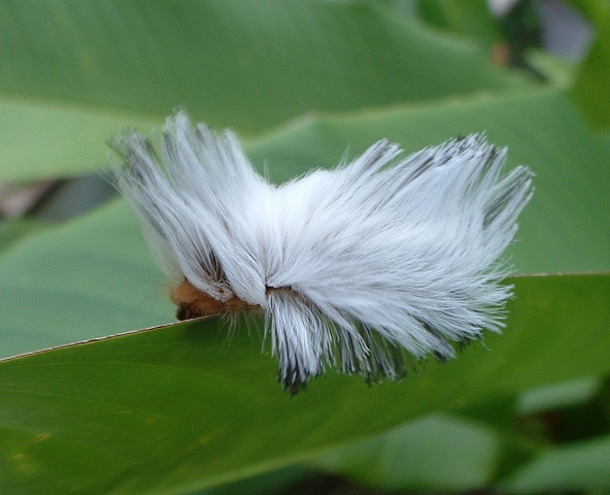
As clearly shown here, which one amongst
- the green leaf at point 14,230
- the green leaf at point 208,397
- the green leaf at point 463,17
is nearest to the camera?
the green leaf at point 208,397

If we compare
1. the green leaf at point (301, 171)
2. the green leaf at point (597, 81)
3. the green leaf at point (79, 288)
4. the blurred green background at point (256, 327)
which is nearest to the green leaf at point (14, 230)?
the blurred green background at point (256, 327)

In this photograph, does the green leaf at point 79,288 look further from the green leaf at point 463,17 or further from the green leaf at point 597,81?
the green leaf at point 463,17

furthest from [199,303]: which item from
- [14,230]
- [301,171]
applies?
[14,230]

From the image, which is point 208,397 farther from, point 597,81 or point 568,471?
point 597,81

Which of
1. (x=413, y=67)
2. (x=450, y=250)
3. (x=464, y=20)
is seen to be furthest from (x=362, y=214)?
(x=464, y=20)

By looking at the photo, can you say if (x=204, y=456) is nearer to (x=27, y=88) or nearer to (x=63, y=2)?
(x=27, y=88)

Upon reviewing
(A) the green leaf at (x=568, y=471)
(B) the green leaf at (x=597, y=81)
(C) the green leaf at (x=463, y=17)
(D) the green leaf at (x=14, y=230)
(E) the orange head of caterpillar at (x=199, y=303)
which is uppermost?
(C) the green leaf at (x=463, y=17)

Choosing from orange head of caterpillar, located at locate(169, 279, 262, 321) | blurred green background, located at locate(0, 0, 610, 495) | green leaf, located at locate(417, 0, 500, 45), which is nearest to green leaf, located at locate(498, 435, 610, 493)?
blurred green background, located at locate(0, 0, 610, 495)

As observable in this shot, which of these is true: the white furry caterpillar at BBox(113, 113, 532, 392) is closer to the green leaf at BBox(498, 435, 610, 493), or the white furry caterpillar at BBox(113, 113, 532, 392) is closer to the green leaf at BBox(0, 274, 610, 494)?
the green leaf at BBox(0, 274, 610, 494)
